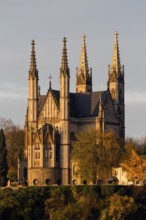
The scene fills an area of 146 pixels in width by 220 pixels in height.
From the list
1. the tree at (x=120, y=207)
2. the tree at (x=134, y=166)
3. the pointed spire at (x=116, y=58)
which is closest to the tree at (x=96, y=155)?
the tree at (x=134, y=166)

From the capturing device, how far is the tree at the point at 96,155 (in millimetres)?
140125

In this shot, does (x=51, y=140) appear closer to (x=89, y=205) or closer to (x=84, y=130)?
(x=84, y=130)

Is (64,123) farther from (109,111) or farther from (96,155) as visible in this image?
(96,155)

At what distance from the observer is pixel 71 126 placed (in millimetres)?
149125

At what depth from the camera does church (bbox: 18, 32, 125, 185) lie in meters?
146

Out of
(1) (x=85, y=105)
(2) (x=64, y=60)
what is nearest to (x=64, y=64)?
(2) (x=64, y=60)

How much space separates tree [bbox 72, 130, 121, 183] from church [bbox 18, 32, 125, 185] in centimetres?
529

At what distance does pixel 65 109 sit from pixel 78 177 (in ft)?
29.4

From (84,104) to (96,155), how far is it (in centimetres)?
1294

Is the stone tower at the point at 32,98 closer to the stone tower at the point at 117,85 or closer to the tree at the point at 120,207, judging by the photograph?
the stone tower at the point at 117,85

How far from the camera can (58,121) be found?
487ft

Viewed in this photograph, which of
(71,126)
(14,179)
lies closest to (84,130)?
(71,126)

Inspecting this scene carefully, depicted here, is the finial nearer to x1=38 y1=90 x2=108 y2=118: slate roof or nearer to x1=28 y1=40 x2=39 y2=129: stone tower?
x1=28 y1=40 x2=39 y2=129: stone tower

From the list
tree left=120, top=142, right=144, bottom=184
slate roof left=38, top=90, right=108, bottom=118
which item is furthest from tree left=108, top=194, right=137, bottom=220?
slate roof left=38, top=90, right=108, bottom=118
